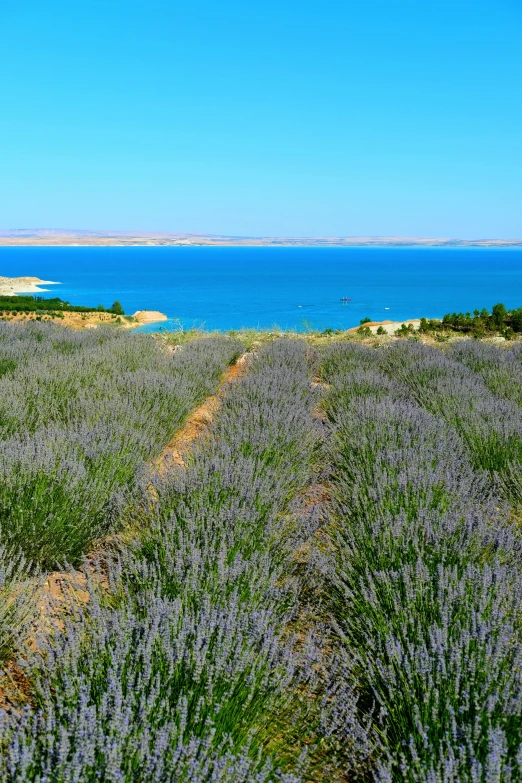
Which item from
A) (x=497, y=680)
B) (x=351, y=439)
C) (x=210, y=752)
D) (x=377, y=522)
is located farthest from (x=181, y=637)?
(x=351, y=439)

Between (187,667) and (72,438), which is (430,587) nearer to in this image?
(187,667)

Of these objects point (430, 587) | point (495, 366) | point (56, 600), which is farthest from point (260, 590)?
point (495, 366)

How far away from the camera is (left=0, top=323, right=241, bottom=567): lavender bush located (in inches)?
106

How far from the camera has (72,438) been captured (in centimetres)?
336

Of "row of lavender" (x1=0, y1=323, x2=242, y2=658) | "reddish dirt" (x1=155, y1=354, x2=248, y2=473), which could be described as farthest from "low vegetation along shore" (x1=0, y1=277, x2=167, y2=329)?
"reddish dirt" (x1=155, y1=354, x2=248, y2=473)

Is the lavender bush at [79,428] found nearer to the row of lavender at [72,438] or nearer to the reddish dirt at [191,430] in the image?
the row of lavender at [72,438]

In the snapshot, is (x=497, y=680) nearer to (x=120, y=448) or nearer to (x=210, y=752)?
(x=210, y=752)

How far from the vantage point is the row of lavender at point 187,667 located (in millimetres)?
1226

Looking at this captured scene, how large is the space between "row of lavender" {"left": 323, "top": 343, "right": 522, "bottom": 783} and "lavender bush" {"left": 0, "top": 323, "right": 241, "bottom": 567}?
1175 millimetres

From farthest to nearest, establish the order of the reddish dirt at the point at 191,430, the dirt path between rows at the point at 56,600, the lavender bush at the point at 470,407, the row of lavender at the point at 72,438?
the reddish dirt at the point at 191,430 < the lavender bush at the point at 470,407 < the row of lavender at the point at 72,438 < the dirt path between rows at the point at 56,600

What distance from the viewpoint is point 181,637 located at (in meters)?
1.53

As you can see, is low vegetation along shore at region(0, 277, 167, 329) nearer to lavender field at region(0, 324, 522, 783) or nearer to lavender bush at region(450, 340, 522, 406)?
lavender bush at region(450, 340, 522, 406)

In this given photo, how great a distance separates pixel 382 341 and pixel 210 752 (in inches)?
369

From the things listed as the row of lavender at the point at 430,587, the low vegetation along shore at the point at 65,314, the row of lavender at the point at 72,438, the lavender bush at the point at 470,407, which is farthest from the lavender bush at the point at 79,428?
the low vegetation along shore at the point at 65,314
